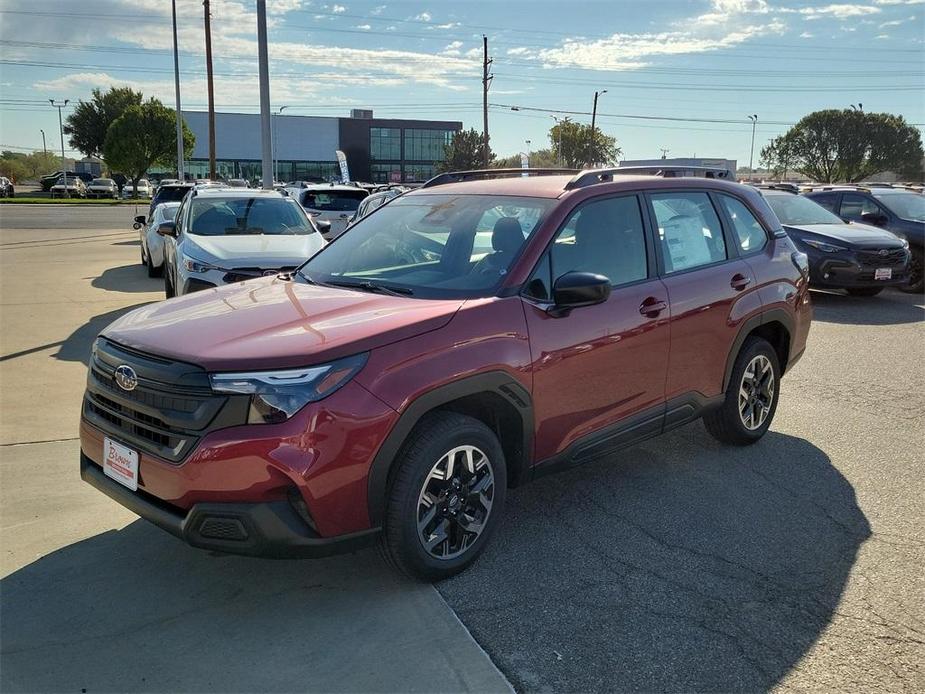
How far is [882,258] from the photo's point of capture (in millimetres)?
11359

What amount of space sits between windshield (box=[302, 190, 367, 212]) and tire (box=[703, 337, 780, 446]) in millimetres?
12288

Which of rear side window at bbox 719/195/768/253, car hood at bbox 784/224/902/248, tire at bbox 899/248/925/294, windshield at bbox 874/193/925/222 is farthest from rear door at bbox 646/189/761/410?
windshield at bbox 874/193/925/222

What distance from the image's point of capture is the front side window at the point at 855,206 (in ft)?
44.7

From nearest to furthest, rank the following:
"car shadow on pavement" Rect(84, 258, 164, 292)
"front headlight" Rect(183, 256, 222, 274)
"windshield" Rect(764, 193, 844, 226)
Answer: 1. "front headlight" Rect(183, 256, 222, 274)
2. "windshield" Rect(764, 193, 844, 226)
3. "car shadow on pavement" Rect(84, 258, 164, 292)

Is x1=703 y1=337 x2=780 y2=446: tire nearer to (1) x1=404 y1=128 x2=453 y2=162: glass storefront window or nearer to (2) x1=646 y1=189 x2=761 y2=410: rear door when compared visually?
(2) x1=646 y1=189 x2=761 y2=410: rear door

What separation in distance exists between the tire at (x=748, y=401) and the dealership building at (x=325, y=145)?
80.3 m

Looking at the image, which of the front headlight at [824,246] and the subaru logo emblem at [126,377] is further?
the front headlight at [824,246]

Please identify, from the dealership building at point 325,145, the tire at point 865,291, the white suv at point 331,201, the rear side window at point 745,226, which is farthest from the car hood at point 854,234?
the dealership building at point 325,145

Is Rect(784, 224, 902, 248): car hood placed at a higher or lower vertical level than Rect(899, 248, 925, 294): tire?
higher

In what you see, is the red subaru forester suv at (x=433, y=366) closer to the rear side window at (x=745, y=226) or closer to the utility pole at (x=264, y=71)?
the rear side window at (x=745, y=226)

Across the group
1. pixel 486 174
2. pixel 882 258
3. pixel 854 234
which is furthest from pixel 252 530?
pixel 854 234

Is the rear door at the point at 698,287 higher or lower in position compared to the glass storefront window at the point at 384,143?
lower

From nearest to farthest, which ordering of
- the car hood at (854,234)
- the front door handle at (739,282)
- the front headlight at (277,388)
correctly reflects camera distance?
the front headlight at (277,388)
the front door handle at (739,282)
the car hood at (854,234)

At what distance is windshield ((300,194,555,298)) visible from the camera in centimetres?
382
